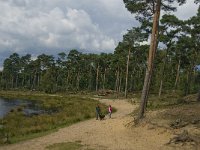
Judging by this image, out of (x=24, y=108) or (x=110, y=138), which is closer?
(x=110, y=138)

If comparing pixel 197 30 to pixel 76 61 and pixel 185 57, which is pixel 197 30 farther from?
pixel 76 61

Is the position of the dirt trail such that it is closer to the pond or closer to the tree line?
the tree line

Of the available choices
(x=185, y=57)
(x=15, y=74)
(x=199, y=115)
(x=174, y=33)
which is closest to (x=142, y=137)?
(x=199, y=115)

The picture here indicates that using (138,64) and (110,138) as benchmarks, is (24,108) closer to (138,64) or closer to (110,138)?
(110,138)

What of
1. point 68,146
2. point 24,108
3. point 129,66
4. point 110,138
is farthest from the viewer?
point 129,66

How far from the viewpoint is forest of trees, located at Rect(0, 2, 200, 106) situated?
5183cm

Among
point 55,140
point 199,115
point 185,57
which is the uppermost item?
point 185,57

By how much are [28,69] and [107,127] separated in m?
125

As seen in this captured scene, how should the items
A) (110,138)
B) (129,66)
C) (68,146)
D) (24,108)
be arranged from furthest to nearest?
1. (129,66)
2. (24,108)
3. (110,138)
4. (68,146)

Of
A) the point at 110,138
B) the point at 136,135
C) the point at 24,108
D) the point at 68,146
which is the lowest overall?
the point at 68,146

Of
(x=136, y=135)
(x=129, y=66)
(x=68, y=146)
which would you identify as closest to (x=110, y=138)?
(x=136, y=135)

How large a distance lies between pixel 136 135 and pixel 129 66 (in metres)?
68.4

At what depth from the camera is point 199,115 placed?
2420cm

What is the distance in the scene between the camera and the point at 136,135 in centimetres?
2280
